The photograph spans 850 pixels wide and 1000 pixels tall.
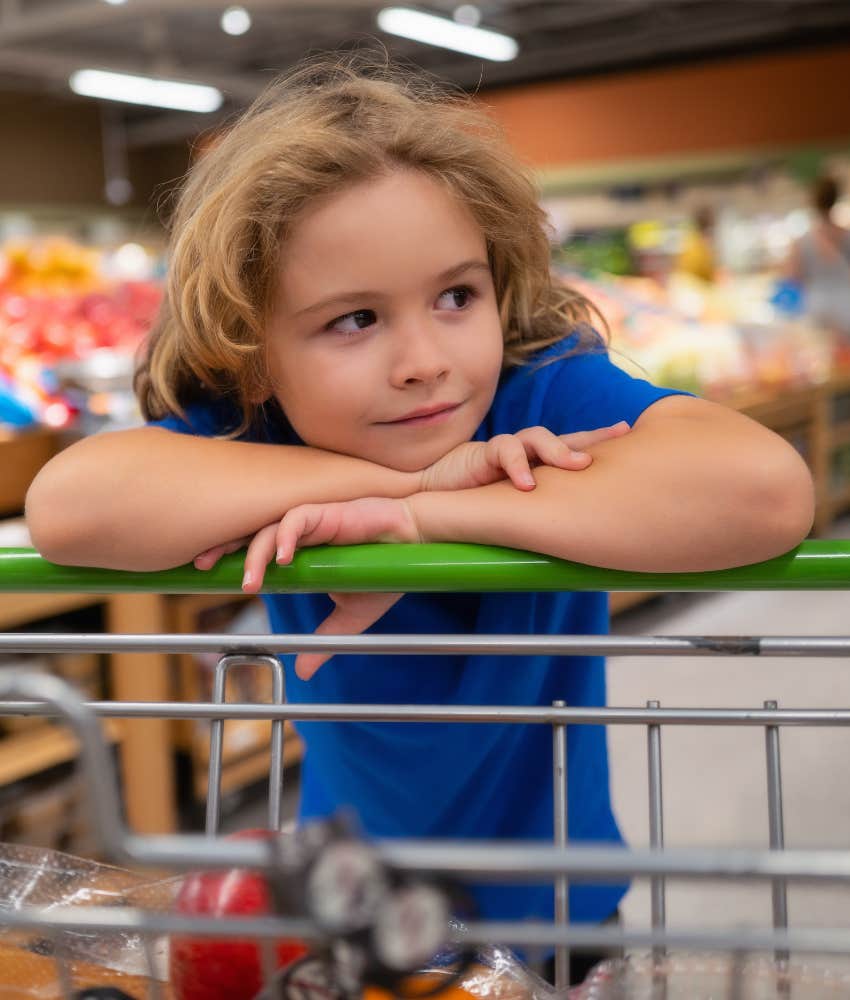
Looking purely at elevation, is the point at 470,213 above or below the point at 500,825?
above

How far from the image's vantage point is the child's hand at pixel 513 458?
887 mm

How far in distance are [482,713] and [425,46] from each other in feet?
36.0

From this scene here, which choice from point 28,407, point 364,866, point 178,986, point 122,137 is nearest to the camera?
point 364,866

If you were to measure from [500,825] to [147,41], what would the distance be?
33.3 ft

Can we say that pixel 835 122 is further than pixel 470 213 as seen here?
Yes

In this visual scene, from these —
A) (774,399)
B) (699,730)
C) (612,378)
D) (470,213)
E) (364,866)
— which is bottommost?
(699,730)

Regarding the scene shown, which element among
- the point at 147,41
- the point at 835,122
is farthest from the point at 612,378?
the point at 147,41

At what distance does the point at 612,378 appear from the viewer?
1.04 m

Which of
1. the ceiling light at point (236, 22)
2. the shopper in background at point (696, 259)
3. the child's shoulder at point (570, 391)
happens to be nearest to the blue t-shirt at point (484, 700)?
the child's shoulder at point (570, 391)

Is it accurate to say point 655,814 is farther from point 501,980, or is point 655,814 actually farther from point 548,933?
point 548,933

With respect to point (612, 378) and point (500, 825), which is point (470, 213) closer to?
point (612, 378)

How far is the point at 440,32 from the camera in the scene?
820 cm

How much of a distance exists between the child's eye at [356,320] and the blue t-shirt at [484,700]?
0.22 metres

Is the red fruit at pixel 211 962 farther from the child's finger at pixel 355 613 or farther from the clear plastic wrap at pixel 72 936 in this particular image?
the child's finger at pixel 355 613
